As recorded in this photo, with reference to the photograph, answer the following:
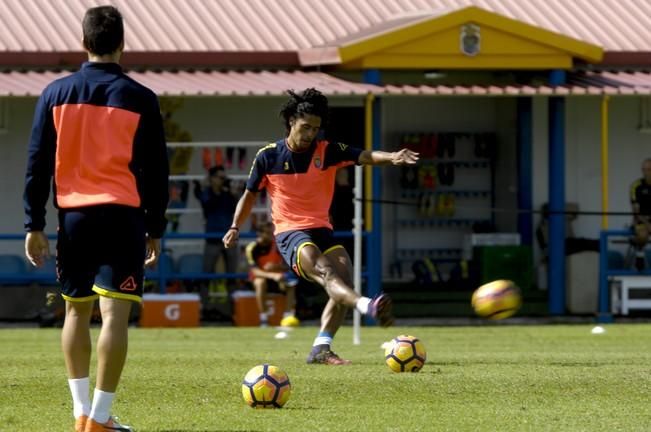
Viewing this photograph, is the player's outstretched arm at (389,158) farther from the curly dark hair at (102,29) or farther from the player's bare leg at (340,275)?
the curly dark hair at (102,29)

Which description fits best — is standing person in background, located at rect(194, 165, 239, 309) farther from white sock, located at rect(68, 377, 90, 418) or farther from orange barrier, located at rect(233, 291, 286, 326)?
white sock, located at rect(68, 377, 90, 418)

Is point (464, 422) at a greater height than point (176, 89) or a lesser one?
lesser

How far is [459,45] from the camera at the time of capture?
837 inches

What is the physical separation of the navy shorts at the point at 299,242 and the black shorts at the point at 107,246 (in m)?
4.19

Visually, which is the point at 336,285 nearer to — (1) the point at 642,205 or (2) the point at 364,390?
(2) the point at 364,390

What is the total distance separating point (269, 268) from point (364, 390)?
10688 millimetres

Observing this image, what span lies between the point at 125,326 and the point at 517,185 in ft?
56.3

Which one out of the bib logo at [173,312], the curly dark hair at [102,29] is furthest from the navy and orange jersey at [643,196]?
the curly dark hair at [102,29]

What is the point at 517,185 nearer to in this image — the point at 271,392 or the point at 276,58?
the point at 276,58

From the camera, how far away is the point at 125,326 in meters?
7.41

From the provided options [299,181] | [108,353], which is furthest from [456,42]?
[108,353]

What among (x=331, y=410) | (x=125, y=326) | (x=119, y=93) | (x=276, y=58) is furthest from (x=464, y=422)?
(x=276, y=58)

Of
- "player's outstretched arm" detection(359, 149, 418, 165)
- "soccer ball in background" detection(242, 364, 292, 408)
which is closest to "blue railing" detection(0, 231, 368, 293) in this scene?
"player's outstretched arm" detection(359, 149, 418, 165)

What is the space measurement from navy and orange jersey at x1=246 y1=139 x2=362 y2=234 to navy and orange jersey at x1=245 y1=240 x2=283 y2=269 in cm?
844
